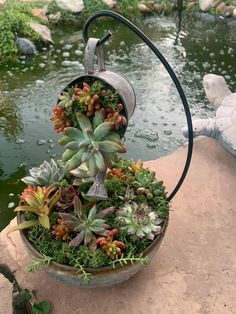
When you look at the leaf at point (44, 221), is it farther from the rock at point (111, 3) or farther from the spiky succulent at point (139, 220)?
the rock at point (111, 3)

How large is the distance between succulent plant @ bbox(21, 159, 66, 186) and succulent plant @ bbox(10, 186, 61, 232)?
66 millimetres

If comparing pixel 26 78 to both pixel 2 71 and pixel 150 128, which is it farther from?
pixel 150 128

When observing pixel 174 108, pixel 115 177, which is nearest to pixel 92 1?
pixel 174 108

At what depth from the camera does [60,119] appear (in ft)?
5.06

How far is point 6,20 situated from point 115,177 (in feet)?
12.4

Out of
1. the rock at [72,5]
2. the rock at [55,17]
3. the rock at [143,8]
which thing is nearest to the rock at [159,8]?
the rock at [143,8]

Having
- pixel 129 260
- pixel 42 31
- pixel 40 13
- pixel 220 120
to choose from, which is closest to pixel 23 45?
pixel 42 31

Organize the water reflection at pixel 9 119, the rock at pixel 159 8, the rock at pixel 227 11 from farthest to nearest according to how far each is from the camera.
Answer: the rock at pixel 159 8
the rock at pixel 227 11
the water reflection at pixel 9 119

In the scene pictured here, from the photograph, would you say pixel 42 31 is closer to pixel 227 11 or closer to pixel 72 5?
pixel 72 5

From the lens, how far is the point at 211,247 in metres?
2.01

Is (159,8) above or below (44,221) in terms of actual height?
above

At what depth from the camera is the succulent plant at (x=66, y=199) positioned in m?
1.69

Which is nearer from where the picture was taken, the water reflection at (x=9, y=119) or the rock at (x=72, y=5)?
the water reflection at (x=9, y=119)

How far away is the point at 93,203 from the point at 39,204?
0.81ft
